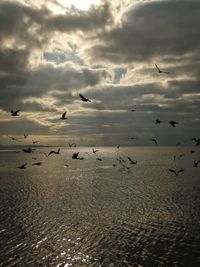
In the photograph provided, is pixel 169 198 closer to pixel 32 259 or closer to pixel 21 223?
pixel 21 223

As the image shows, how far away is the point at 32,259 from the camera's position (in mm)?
37344

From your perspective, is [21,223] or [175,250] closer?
[175,250]

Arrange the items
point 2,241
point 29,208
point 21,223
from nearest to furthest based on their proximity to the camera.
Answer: point 2,241
point 21,223
point 29,208

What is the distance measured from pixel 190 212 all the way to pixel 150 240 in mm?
17273

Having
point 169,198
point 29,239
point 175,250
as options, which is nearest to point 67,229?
point 29,239

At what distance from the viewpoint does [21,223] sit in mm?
52062

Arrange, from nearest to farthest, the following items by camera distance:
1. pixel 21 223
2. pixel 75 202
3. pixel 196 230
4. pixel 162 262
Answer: pixel 162 262 → pixel 196 230 → pixel 21 223 → pixel 75 202

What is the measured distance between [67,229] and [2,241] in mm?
8989

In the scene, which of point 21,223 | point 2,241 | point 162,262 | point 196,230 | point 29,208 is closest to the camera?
point 162,262

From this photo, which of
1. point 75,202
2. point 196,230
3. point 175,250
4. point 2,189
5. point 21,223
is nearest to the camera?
point 175,250

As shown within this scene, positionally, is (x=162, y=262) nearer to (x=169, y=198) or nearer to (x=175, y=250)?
(x=175, y=250)

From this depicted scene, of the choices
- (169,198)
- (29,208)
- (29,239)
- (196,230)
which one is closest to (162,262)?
(196,230)

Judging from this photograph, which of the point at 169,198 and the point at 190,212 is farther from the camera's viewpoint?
the point at 169,198

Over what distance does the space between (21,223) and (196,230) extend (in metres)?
22.9
